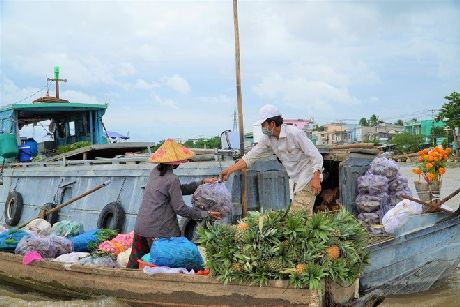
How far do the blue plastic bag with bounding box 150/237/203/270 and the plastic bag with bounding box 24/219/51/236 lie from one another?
4.18m

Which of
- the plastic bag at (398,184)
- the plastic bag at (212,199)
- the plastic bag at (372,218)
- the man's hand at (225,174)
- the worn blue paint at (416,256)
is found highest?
the man's hand at (225,174)

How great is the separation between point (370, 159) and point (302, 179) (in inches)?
123

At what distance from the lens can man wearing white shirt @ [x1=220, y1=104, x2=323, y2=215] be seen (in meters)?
5.07

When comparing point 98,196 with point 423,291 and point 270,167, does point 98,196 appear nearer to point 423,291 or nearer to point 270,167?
point 270,167

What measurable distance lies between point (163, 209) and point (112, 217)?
3.68 m

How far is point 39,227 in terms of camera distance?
8.68 m

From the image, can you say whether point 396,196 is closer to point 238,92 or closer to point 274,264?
point 238,92

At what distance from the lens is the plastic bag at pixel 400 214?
6457 mm

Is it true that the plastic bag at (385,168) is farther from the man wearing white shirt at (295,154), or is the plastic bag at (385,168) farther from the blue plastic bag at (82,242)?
the blue plastic bag at (82,242)

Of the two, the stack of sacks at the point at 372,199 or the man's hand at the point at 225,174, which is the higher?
the man's hand at the point at 225,174

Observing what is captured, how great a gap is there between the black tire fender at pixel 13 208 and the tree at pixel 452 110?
102 feet

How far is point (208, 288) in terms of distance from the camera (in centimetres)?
452

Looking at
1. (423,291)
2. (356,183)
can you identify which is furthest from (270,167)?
(423,291)

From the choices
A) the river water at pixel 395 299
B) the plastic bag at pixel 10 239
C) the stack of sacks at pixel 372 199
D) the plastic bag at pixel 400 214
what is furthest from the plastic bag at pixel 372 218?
the plastic bag at pixel 10 239
